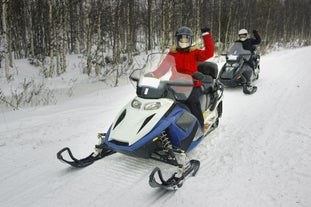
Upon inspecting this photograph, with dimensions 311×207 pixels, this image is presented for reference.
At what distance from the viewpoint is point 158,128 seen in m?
3.13

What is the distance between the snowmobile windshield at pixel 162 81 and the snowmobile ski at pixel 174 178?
90 cm

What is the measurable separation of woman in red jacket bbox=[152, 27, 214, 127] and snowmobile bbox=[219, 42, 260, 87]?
3.55 meters

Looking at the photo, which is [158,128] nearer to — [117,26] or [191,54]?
[191,54]

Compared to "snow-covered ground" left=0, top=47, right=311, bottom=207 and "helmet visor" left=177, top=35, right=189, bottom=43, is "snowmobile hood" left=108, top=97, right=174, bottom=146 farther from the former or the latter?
A: "helmet visor" left=177, top=35, right=189, bottom=43

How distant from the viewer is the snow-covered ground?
2.80 metres

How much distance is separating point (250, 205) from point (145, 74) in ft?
6.44

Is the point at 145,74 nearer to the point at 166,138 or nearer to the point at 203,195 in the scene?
the point at 166,138

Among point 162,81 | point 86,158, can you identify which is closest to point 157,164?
point 86,158

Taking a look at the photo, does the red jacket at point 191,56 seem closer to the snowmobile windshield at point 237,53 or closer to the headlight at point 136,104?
the headlight at point 136,104

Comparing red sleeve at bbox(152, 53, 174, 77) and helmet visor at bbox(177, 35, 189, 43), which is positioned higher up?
helmet visor at bbox(177, 35, 189, 43)

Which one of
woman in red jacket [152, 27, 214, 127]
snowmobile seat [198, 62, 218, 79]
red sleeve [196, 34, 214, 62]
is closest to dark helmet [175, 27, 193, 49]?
woman in red jacket [152, 27, 214, 127]

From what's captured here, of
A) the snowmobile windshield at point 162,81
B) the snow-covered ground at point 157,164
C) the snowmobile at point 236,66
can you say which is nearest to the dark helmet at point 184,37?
the snowmobile windshield at point 162,81

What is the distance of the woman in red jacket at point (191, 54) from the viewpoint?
153 inches

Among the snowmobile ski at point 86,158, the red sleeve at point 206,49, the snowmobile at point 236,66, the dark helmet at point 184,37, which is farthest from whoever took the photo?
the snowmobile at point 236,66
